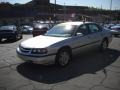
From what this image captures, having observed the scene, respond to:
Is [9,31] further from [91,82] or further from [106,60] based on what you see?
[91,82]

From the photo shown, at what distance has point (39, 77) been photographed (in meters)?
5.48

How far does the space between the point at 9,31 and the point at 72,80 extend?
38.9 ft

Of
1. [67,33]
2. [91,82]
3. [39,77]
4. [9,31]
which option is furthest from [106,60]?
[9,31]

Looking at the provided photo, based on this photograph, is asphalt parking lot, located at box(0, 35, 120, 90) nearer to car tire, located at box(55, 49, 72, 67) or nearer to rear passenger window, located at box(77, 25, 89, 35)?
car tire, located at box(55, 49, 72, 67)

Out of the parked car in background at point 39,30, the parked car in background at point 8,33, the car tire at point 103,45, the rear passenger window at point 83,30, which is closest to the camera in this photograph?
the rear passenger window at point 83,30

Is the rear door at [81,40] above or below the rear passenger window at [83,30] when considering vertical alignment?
below

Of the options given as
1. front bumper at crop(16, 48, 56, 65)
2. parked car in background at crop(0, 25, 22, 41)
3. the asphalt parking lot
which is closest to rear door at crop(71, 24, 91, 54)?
the asphalt parking lot

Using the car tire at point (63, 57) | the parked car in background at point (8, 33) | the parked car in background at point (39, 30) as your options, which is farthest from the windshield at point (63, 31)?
the parked car in background at point (8, 33)

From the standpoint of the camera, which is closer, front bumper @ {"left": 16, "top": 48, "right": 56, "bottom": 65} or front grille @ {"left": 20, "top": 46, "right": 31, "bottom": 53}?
front bumper @ {"left": 16, "top": 48, "right": 56, "bottom": 65}

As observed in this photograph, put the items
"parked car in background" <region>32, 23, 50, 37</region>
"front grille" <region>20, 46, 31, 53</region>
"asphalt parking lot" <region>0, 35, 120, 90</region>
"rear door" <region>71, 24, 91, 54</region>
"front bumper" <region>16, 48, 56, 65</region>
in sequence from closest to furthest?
"asphalt parking lot" <region>0, 35, 120, 90</region>, "front bumper" <region>16, 48, 56, 65</region>, "front grille" <region>20, 46, 31, 53</region>, "rear door" <region>71, 24, 91, 54</region>, "parked car in background" <region>32, 23, 50, 37</region>

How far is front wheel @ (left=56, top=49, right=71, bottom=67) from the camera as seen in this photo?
247 inches

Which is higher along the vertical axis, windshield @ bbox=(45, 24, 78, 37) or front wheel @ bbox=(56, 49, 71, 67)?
windshield @ bbox=(45, 24, 78, 37)

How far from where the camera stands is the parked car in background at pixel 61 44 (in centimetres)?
591

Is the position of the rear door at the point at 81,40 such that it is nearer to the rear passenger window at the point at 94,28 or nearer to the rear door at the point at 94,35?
the rear door at the point at 94,35
